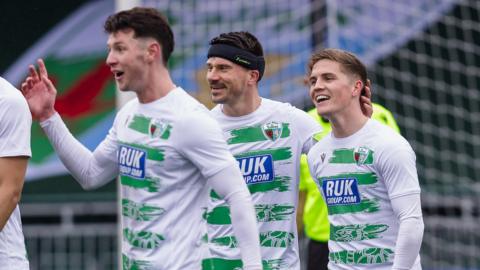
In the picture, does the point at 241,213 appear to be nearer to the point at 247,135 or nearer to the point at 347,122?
the point at 347,122

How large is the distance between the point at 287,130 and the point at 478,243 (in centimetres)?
579

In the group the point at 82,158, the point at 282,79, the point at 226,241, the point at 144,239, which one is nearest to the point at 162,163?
the point at 144,239

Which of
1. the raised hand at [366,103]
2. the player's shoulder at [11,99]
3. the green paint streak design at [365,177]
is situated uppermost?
the raised hand at [366,103]

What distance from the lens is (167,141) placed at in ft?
18.4

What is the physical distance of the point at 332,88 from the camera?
20.9 feet

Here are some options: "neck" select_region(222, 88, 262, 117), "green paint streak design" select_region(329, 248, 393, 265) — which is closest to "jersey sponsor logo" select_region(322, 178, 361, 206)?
"green paint streak design" select_region(329, 248, 393, 265)

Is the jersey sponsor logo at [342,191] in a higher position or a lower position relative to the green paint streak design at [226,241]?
higher

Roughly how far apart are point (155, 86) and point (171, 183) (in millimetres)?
452

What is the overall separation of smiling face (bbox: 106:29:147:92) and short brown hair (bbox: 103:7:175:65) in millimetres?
28

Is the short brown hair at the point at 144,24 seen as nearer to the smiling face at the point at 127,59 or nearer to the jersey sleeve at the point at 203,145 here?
the smiling face at the point at 127,59

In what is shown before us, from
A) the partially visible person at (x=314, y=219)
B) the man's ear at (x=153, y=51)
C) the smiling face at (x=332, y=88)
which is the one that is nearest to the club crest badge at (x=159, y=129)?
the man's ear at (x=153, y=51)

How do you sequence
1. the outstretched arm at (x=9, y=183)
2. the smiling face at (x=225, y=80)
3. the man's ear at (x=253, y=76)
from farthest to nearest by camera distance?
the man's ear at (x=253, y=76) < the smiling face at (x=225, y=80) < the outstretched arm at (x=9, y=183)

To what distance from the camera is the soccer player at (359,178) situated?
237 inches

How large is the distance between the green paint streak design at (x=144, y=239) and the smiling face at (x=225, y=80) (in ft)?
3.68
